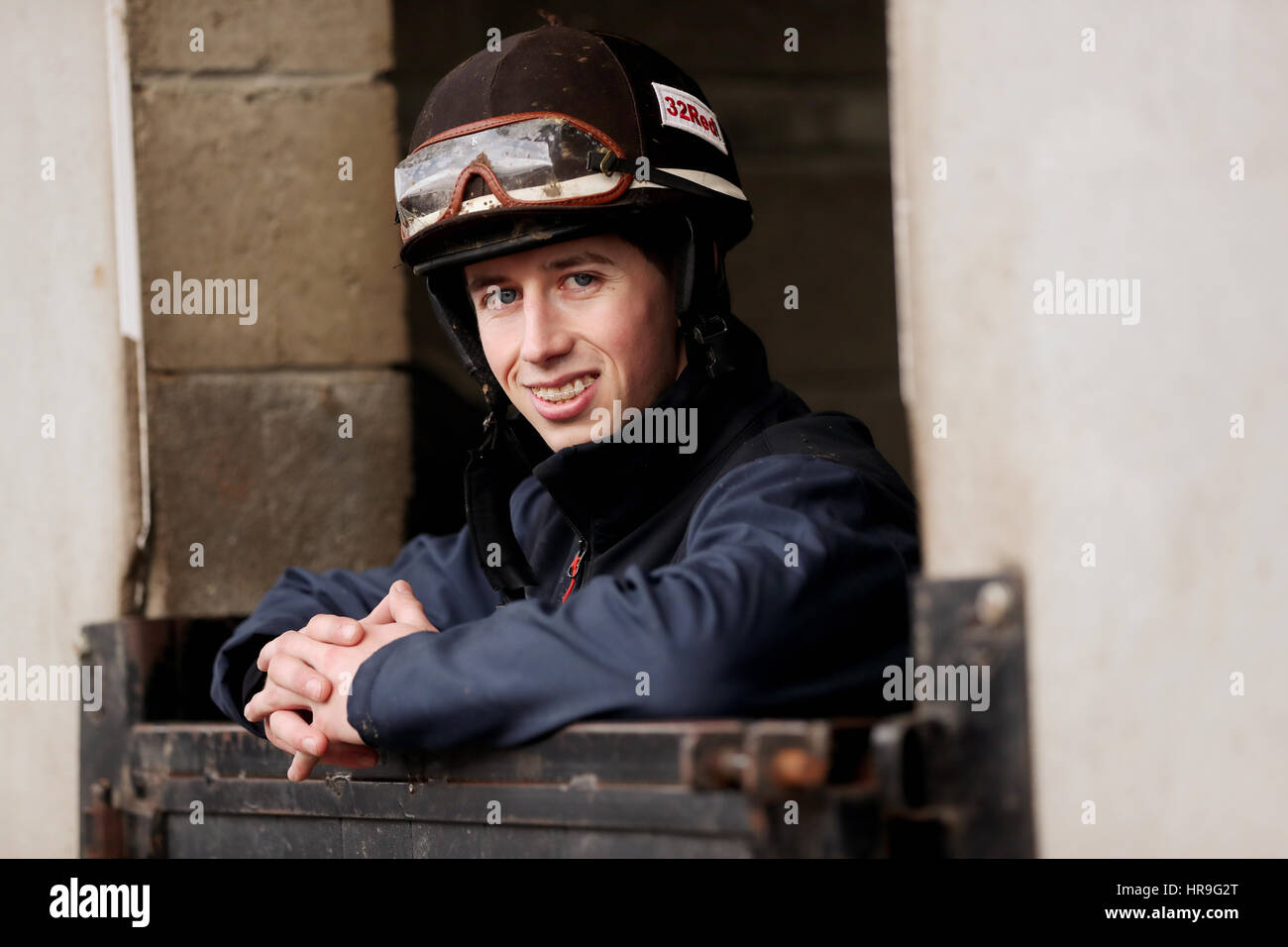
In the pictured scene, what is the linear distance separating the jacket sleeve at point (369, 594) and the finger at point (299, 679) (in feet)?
1.49

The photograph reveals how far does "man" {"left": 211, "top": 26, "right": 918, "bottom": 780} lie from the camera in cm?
197

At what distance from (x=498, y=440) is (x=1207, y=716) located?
1.66 meters

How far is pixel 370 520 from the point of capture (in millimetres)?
3711

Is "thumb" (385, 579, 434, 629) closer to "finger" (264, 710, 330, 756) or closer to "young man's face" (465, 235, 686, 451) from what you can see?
"finger" (264, 710, 330, 756)

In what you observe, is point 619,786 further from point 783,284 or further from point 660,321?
point 783,284

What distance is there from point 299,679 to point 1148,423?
1314 mm

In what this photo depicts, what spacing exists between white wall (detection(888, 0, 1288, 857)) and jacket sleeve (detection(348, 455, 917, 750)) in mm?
285

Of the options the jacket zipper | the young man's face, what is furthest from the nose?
the jacket zipper

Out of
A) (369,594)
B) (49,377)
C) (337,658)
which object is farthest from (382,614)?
(49,377)

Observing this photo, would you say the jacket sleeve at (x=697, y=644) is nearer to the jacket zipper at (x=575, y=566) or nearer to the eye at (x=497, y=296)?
the jacket zipper at (x=575, y=566)

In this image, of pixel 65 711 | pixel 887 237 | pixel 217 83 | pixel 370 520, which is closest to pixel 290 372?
pixel 370 520

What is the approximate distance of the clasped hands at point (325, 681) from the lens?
7.26ft

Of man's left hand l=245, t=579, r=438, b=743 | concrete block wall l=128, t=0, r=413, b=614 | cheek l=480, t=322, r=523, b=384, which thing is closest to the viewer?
man's left hand l=245, t=579, r=438, b=743

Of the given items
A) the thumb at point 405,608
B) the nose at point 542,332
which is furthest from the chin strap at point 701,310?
the thumb at point 405,608
